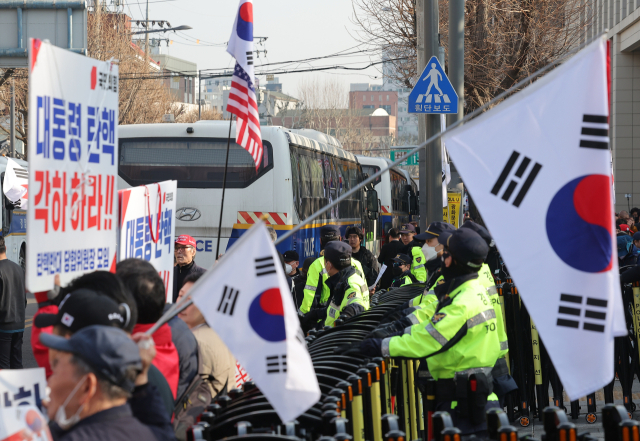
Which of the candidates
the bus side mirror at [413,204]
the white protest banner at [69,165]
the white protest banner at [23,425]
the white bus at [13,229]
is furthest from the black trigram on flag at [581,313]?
the bus side mirror at [413,204]

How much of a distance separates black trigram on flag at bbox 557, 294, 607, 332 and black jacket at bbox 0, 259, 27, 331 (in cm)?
698

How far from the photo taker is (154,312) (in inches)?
143

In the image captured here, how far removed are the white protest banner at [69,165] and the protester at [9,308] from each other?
4667mm

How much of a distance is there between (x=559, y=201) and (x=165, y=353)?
188cm

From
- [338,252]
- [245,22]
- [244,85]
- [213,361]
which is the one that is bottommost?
[213,361]

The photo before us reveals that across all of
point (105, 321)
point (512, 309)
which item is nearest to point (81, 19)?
point (512, 309)

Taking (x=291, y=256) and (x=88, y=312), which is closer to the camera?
(x=88, y=312)

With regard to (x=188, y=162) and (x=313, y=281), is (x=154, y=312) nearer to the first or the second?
(x=313, y=281)

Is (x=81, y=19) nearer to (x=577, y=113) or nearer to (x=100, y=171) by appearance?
(x=100, y=171)

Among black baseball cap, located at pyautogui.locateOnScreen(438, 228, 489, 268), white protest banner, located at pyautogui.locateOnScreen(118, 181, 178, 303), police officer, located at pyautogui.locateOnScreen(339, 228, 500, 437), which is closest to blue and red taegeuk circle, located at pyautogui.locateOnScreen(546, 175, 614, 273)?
police officer, located at pyautogui.locateOnScreen(339, 228, 500, 437)

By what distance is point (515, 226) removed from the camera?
3088 millimetres

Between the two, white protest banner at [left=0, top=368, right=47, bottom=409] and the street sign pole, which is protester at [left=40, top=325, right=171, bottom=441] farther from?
the street sign pole

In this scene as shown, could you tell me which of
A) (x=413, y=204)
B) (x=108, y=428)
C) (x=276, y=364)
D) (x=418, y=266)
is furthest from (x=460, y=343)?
(x=413, y=204)

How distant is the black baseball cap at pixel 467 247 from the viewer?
463 centimetres
